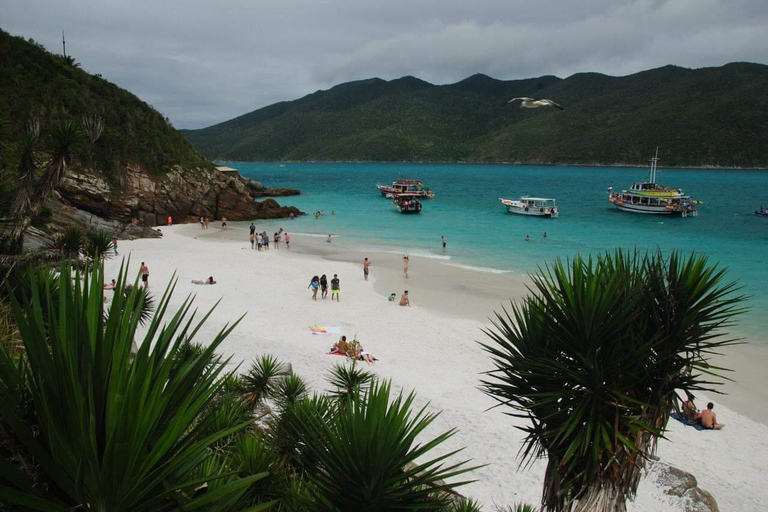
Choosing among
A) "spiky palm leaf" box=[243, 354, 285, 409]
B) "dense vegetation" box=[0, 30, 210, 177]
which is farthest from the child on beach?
"dense vegetation" box=[0, 30, 210, 177]

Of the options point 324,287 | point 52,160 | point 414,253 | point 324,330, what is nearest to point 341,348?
point 324,330

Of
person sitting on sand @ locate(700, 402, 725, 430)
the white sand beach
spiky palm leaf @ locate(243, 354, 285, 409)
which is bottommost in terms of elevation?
person sitting on sand @ locate(700, 402, 725, 430)

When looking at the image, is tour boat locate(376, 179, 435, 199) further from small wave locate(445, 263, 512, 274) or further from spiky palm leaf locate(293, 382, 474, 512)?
spiky palm leaf locate(293, 382, 474, 512)

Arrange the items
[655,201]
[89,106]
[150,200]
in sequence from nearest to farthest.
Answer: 1. [89,106]
2. [150,200]
3. [655,201]

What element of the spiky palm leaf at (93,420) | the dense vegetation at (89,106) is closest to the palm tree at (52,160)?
the spiky palm leaf at (93,420)

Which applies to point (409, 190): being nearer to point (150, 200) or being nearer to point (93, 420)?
point (150, 200)

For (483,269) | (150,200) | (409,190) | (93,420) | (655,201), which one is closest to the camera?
(93,420)
